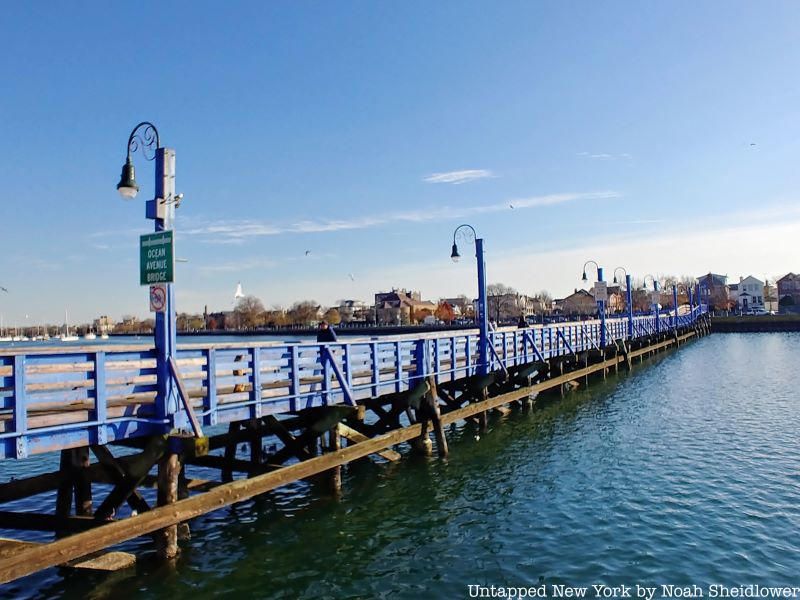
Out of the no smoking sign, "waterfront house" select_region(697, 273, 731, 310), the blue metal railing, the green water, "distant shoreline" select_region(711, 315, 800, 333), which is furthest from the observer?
"waterfront house" select_region(697, 273, 731, 310)

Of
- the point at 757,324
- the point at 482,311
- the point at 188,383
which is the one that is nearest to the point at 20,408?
the point at 188,383

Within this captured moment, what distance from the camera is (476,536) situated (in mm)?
10680

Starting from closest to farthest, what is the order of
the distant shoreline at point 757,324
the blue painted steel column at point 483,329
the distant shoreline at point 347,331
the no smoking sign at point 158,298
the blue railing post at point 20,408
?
the blue railing post at point 20,408
the no smoking sign at point 158,298
the blue painted steel column at point 483,329
the distant shoreline at point 757,324
the distant shoreline at point 347,331

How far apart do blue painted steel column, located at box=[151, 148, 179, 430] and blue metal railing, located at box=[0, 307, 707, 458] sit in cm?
8

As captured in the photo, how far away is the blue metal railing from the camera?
7.94m

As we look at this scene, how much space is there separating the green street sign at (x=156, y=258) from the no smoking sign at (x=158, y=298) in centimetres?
13

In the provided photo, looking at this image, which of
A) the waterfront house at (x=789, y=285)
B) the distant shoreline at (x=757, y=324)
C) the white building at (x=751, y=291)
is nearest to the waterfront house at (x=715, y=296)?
the white building at (x=751, y=291)

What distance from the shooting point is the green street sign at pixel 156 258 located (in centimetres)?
902

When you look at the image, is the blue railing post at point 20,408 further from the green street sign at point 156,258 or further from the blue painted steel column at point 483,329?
the blue painted steel column at point 483,329

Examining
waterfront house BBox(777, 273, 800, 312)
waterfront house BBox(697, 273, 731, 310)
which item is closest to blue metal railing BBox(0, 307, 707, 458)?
waterfront house BBox(697, 273, 731, 310)

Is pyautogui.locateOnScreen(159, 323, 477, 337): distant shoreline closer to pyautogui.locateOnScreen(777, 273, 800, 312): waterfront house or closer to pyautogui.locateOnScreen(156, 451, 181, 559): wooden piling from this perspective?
pyautogui.locateOnScreen(156, 451, 181, 559): wooden piling

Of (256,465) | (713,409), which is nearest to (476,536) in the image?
(256,465)

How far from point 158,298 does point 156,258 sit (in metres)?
0.59

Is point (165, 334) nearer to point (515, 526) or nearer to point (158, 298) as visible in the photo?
point (158, 298)
